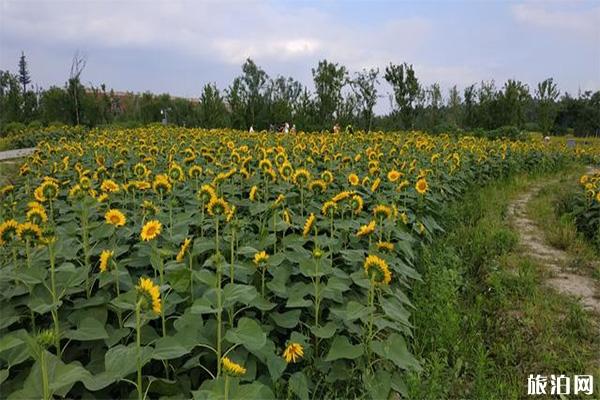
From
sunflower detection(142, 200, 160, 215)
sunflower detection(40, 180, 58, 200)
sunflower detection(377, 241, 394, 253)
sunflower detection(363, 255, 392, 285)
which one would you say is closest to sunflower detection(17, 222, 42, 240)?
sunflower detection(142, 200, 160, 215)

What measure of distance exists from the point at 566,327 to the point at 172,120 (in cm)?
2351

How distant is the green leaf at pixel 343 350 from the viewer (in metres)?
1.78

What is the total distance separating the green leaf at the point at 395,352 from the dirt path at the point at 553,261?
186 cm

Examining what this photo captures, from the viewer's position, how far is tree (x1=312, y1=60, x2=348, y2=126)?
1791 centimetres

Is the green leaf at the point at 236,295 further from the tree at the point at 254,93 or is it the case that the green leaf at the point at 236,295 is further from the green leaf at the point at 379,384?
the tree at the point at 254,93

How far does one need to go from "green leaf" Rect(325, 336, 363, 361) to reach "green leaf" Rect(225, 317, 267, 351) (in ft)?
1.07

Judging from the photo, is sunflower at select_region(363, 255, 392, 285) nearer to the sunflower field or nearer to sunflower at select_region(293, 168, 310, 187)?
the sunflower field

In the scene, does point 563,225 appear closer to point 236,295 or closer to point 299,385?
point 299,385

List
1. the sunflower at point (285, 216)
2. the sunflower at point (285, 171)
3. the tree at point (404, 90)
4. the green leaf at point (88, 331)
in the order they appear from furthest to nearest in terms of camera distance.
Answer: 1. the tree at point (404, 90)
2. the sunflower at point (285, 171)
3. the sunflower at point (285, 216)
4. the green leaf at point (88, 331)

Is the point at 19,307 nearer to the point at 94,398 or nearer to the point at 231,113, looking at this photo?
the point at 94,398

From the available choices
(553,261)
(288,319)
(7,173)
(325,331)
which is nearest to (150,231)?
(288,319)

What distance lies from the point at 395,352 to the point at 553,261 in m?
2.62

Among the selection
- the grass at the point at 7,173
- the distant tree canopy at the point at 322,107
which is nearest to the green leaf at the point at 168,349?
the grass at the point at 7,173

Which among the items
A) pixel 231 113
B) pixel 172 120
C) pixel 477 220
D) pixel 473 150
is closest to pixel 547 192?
pixel 473 150
